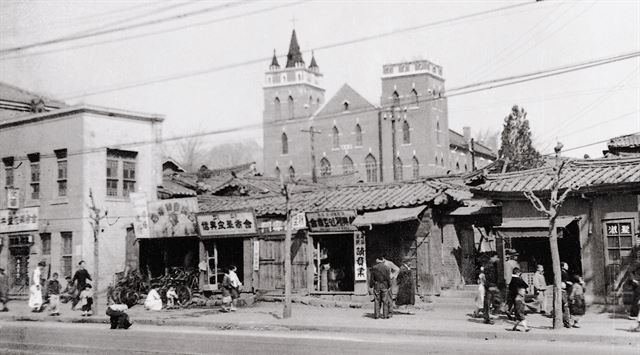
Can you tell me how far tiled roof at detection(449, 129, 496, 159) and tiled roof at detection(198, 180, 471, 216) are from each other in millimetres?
56955

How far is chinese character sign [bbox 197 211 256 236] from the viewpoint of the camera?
2764 cm

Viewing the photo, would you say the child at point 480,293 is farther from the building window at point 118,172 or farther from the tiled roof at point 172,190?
the tiled roof at point 172,190

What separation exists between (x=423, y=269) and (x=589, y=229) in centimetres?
590

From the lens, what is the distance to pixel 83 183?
3023 cm

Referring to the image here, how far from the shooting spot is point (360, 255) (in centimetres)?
2528

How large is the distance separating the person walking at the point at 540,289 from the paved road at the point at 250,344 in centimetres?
427

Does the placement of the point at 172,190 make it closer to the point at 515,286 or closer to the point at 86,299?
the point at 86,299

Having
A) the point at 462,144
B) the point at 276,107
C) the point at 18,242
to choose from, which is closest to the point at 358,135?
the point at 462,144

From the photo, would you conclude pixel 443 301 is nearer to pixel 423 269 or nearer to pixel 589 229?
pixel 423 269

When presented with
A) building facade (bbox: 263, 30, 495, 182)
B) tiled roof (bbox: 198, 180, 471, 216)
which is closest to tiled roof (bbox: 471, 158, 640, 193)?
tiled roof (bbox: 198, 180, 471, 216)

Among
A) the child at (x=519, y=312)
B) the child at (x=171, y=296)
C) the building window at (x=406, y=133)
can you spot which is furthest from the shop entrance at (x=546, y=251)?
the building window at (x=406, y=133)

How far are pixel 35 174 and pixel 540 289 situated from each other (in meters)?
23.6

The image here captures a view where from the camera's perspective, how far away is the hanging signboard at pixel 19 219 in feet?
104

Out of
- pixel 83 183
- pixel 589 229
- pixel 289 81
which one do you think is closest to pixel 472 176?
pixel 589 229
